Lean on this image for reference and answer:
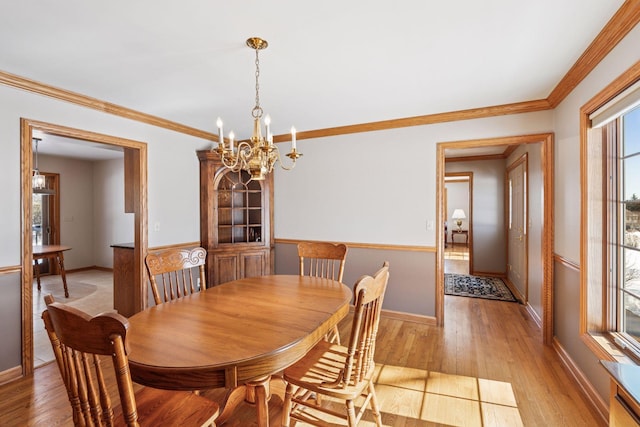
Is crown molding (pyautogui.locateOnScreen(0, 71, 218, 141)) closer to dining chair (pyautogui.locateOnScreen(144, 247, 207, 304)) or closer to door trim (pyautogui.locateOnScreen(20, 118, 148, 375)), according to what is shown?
door trim (pyautogui.locateOnScreen(20, 118, 148, 375))

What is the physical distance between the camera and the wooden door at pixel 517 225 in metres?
4.13

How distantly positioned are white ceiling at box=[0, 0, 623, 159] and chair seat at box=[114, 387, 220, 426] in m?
1.93

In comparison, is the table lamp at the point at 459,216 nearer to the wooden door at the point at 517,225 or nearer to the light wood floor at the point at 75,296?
the wooden door at the point at 517,225

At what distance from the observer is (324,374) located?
1600 millimetres

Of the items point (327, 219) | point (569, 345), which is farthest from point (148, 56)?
point (569, 345)

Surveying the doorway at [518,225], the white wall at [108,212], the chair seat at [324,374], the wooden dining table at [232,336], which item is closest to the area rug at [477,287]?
the doorway at [518,225]

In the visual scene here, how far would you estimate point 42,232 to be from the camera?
6.06m

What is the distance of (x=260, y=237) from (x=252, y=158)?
94.1 inches

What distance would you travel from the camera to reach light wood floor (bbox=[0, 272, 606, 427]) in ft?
6.29

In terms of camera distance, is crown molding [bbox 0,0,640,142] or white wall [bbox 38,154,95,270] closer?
crown molding [bbox 0,0,640,142]

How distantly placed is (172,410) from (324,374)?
2.37 ft

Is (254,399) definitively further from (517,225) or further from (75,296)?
(517,225)

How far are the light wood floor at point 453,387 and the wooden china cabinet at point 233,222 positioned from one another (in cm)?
161

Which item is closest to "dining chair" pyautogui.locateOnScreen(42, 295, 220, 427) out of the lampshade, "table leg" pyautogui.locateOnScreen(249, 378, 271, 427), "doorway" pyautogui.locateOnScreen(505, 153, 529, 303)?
"table leg" pyautogui.locateOnScreen(249, 378, 271, 427)
